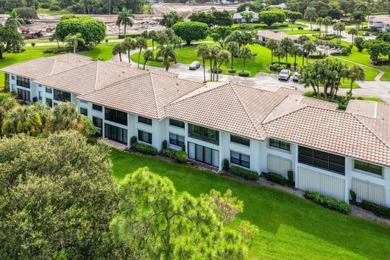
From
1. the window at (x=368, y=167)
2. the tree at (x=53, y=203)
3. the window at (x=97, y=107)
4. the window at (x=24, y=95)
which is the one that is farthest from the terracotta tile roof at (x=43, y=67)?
the window at (x=368, y=167)

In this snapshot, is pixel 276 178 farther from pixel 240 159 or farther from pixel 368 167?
pixel 368 167

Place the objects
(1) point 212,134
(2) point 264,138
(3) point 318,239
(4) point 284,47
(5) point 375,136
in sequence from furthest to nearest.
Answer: (4) point 284,47, (1) point 212,134, (2) point 264,138, (5) point 375,136, (3) point 318,239

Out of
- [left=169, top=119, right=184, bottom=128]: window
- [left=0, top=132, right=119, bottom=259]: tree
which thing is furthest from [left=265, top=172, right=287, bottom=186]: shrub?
[left=0, top=132, right=119, bottom=259]: tree

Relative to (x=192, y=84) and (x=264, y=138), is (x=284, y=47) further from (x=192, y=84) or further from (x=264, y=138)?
(x=264, y=138)

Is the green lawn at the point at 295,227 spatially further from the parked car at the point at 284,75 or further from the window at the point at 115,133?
the parked car at the point at 284,75

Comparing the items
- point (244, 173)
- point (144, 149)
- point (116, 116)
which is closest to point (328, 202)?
point (244, 173)

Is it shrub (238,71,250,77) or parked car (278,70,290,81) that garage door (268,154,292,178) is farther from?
shrub (238,71,250,77)

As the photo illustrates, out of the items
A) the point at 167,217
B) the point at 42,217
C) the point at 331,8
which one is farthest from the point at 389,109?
the point at 331,8
